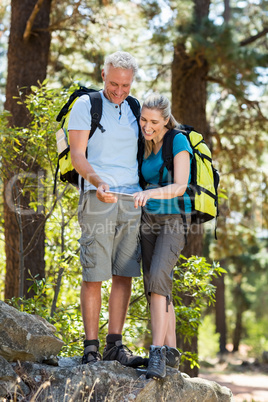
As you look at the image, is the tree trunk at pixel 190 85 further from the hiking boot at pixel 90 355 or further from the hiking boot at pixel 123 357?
the hiking boot at pixel 90 355

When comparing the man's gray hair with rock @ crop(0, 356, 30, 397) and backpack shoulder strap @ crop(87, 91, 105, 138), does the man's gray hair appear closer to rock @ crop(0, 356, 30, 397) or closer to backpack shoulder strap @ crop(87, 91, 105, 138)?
backpack shoulder strap @ crop(87, 91, 105, 138)

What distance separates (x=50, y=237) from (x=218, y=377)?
347 inches

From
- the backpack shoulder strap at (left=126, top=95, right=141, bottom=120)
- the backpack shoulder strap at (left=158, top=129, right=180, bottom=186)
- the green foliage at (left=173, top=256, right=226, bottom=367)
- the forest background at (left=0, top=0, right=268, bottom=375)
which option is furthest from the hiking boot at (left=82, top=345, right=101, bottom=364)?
the backpack shoulder strap at (left=126, top=95, right=141, bottom=120)

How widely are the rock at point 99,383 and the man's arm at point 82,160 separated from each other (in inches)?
46.2

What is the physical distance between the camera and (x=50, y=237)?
21.3 ft

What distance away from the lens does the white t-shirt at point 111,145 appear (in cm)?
361

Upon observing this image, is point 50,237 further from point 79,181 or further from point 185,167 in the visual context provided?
point 185,167

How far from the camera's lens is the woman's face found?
11.9 ft

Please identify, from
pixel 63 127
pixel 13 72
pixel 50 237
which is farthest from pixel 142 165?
pixel 13 72

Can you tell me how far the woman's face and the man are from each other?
6.0 inches

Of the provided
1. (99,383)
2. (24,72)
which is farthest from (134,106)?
(24,72)

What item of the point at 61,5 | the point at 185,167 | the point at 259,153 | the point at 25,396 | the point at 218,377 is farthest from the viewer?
the point at 218,377

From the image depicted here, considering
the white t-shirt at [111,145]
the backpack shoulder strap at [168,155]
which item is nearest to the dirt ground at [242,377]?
the backpack shoulder strap at [168,155]

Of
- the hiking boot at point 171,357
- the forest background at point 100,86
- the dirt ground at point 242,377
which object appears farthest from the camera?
the dirt ground at point 242,377
